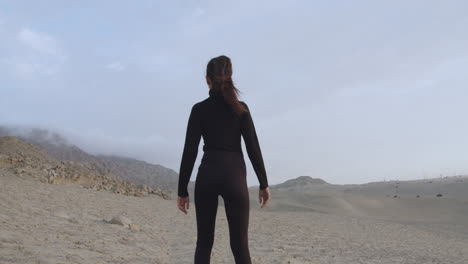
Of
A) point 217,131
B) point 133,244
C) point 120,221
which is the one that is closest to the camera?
point 217,131

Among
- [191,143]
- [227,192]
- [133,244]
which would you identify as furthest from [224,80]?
[133,244]

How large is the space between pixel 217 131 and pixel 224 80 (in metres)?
0.40

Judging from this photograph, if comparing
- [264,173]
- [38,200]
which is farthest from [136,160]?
[264,173]

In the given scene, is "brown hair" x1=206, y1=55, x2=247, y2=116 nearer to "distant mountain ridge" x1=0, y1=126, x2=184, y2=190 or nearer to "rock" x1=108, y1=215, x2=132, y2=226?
"rock" x1=108, y1=215, x2=132, y2=226

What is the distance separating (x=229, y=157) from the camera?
8.71 ft

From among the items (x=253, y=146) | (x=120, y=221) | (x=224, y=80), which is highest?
(x=224, y=80)

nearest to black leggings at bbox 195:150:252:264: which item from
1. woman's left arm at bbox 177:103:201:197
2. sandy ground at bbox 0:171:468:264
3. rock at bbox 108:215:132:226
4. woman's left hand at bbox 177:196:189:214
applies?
woman's left arm at bbox 177:103:201:197

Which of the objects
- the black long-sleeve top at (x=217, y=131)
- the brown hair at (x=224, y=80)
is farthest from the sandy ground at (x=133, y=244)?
the brown hair at (x=224, y=80)

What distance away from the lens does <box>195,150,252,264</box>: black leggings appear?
8.54 ft

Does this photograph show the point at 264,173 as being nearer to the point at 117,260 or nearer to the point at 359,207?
the point at 117,260

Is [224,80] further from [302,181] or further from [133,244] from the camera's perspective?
[302,181]

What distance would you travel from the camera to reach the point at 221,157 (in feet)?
8.69

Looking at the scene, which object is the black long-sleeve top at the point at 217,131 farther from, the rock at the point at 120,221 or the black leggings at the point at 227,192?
the rock at the point at 120,221

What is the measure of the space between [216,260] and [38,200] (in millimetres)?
6751
